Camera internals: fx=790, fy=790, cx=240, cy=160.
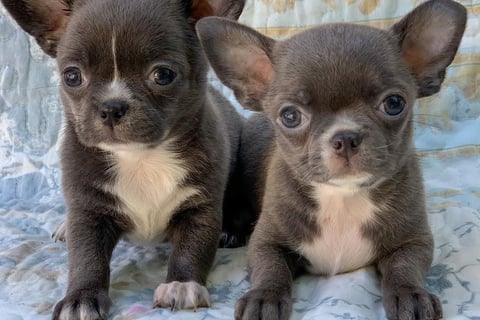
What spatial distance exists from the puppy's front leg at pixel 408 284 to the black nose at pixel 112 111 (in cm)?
113

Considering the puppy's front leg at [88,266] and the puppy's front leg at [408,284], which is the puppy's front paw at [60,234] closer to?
the puppy's front leg at [88,266]

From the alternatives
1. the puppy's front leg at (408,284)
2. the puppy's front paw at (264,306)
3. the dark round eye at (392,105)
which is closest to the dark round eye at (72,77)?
the puppy's front paw at (264,306)

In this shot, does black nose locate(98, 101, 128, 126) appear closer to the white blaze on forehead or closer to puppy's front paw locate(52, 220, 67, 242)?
the white blaze on forehead

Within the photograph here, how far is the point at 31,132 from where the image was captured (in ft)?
15.8

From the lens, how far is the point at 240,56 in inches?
122

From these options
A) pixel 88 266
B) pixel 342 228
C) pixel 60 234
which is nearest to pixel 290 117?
pixel 342 228

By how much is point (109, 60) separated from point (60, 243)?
1202mm

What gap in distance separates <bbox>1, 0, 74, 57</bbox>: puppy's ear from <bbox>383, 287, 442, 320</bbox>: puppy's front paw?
1.66 metres

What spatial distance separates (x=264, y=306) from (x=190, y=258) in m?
0.53

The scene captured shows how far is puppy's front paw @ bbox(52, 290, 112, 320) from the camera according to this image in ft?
9.11

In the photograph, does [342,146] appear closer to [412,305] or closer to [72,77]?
[412,305]

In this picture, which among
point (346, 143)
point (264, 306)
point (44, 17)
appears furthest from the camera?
point (44, 17)

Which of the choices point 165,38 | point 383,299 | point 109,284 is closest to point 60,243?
point 109,284

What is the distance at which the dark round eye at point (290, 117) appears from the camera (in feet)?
9.25
